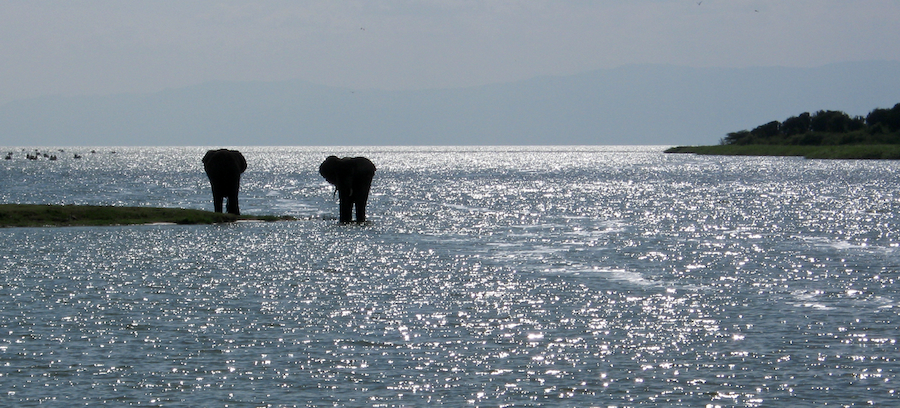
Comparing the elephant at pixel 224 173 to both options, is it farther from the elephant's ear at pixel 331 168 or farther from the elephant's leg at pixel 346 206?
the elephant's leg at pixel 346 206

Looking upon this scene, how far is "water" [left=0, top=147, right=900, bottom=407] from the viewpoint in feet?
55.9

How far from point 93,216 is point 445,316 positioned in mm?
27141

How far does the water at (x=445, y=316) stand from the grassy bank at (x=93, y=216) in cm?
153

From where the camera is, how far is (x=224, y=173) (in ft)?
164

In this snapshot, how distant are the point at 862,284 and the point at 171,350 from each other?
18.4 meters

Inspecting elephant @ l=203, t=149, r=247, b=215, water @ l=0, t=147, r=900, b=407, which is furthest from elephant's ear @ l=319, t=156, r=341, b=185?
elephant @ l=203, t=149, r=247, b=215

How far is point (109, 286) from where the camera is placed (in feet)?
91.6

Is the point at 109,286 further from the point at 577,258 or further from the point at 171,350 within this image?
the point at 577,258

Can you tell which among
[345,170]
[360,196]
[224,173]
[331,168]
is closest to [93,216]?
[224,173]

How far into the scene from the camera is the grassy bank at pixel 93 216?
145ft

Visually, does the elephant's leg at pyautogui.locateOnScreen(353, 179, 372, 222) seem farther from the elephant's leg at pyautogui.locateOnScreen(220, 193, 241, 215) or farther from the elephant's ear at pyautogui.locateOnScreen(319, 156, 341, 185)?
the elephant's leg at pyautogui.locateOnScreen(220, 193, 241, 215)

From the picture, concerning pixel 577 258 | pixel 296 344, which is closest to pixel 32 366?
pixel 296 344

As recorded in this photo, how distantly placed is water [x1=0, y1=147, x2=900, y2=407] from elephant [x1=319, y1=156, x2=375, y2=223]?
2.41m

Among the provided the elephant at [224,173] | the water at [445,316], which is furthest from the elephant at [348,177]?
the elephant at [224,173]
